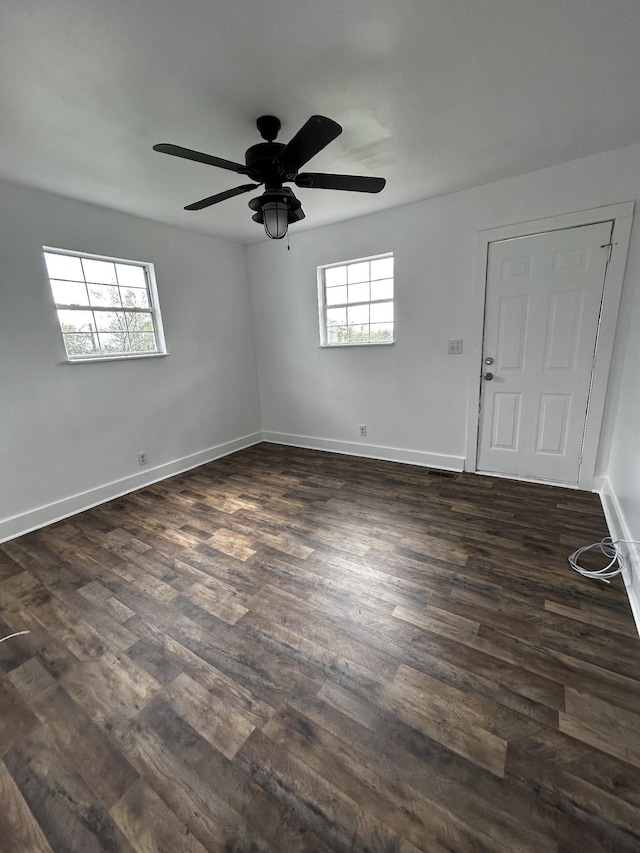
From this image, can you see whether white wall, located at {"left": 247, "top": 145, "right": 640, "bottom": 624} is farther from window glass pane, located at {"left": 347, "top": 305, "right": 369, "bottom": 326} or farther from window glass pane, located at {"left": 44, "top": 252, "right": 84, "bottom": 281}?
window glass pane, located at {"left": 44, "top": 252, "right": 84, "bottom": 281}

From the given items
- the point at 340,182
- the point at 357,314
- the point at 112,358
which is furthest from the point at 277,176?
the point at 112,358

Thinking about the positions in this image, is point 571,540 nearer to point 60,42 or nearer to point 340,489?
point 340,489

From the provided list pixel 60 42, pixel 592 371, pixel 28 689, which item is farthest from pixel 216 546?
pixel 592 371

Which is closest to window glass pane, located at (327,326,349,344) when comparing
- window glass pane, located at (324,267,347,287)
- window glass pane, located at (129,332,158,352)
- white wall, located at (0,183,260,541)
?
window glass pane, located at (324,267,347,287)

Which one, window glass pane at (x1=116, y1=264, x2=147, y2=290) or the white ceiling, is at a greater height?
the white ceiling

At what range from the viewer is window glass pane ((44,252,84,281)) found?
2777 millimetres

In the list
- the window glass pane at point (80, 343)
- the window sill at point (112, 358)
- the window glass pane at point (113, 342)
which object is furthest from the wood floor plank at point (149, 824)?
the window glass pane at point (113, 342)

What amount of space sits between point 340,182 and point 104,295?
2409mm

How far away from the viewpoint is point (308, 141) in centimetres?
148

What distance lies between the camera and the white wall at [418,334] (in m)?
2.50

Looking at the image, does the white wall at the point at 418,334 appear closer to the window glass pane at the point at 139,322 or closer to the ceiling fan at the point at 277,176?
the window glass pane at the point at 139,322

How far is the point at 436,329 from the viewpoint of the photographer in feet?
11.1

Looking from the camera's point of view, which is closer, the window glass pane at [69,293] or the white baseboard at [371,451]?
the window glass pane at [69,293]

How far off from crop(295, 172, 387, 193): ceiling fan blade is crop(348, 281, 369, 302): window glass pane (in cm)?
185
